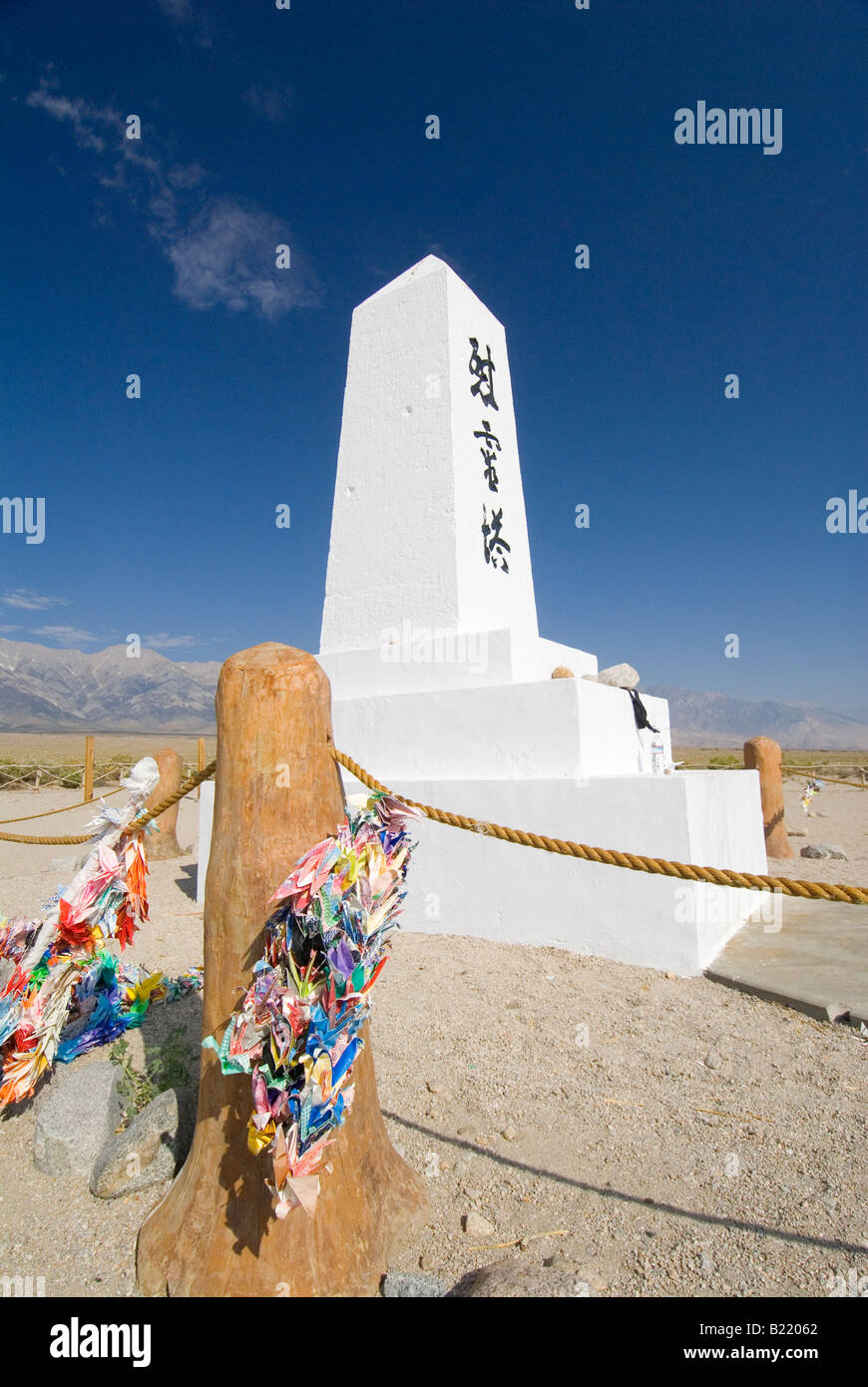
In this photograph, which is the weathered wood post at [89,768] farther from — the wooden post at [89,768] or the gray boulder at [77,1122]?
the gray boulder at [77,1122]

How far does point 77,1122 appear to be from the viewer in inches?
106

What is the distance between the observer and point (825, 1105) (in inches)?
115

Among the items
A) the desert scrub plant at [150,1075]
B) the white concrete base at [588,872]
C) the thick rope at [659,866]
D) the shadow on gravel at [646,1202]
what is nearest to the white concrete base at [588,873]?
the white concrete base at [588,872]

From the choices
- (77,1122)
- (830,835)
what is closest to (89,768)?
(77,1122)

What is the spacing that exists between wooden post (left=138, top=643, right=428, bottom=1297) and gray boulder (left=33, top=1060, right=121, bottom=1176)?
0.62m

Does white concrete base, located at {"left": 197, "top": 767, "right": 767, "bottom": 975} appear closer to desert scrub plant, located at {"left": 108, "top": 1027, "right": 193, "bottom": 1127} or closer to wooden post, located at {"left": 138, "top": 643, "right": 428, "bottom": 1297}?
desert scrub plant, located at {"left": 108, "top": 1027, "right": 193, "bottom": 1127}

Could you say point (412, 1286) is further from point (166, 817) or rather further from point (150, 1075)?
point (166, 817)

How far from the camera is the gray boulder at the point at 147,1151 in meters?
2.50

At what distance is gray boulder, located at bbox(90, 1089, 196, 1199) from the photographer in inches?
98.4

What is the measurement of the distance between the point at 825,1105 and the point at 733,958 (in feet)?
5.85

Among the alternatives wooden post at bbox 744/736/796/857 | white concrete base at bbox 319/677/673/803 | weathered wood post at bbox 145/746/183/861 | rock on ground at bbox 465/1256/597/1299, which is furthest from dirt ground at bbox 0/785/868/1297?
wooden post at bbox 744/736/796/857

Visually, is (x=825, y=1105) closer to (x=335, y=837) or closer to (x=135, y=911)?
(x=335, y=837)

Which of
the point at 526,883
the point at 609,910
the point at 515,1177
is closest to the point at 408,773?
the point at 526,883

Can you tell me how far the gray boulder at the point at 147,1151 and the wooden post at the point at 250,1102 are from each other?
36cm
